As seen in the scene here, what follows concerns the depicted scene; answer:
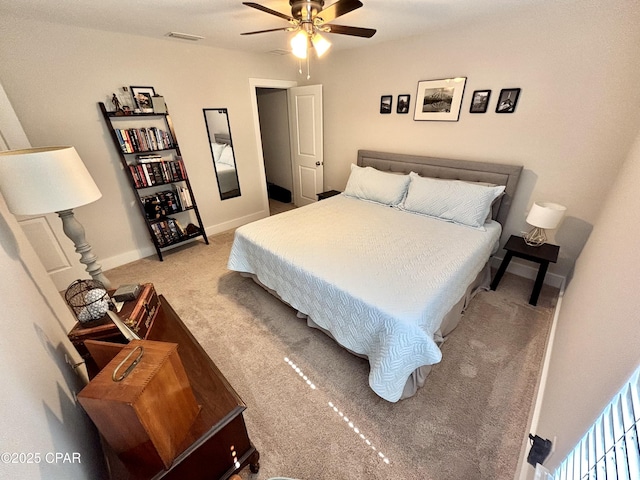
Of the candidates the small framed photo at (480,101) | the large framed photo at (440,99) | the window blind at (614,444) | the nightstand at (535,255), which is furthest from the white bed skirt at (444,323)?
the large framed photo at (440,99)

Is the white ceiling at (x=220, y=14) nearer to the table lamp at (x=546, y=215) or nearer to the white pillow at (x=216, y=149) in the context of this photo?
the white pillow at (x=216, y=149)

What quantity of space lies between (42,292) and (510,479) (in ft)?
8.07

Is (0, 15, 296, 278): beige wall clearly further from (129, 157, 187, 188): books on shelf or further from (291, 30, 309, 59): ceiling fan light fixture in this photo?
(291, 30, 309, 59): ceiling fan light fixture

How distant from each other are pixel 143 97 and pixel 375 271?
3046mm

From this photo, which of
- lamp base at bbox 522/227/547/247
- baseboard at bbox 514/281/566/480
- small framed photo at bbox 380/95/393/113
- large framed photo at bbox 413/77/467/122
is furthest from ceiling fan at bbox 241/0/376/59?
baseboard at bbox 514/281/566/480

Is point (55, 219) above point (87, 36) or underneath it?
underneath

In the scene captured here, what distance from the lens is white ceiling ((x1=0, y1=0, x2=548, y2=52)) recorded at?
6.06 feet

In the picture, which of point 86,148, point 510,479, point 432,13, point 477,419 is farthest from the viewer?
point 86,148

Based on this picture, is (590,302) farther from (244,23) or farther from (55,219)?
(55,219)

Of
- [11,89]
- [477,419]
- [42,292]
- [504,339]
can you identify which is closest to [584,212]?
[504,339]

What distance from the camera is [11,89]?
213cm

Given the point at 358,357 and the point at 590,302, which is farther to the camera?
the point at 358,357

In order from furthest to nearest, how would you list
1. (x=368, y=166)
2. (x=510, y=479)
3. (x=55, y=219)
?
(x=368, y=166), (x=55, y=219), (x=510, y=479)

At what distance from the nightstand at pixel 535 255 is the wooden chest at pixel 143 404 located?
266 cm
